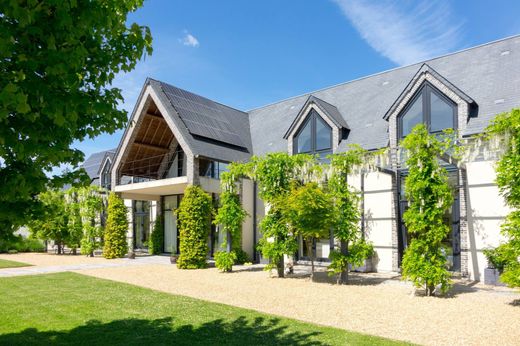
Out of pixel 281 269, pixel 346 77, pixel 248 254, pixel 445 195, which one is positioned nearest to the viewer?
pixel 445 195

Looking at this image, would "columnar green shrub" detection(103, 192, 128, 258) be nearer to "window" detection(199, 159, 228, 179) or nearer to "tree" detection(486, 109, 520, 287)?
"window" detection(199, 159, 228, 179)

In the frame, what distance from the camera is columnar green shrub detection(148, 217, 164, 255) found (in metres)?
23.6

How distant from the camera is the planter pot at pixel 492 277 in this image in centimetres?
1209

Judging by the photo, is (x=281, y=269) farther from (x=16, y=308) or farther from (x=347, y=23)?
(x=347, y=23)

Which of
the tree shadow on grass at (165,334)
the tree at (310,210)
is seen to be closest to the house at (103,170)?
the tree at (310,210)

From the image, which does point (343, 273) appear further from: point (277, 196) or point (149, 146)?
point (149, 146)

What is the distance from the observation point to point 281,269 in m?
14.2

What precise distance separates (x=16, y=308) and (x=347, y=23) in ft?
49.6

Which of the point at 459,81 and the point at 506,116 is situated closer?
the point at 506,116

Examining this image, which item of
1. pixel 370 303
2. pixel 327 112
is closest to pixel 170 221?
pixel 327 112

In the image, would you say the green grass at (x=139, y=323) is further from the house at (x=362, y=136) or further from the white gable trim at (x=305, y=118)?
the white gable trim at (x=305, y=118)

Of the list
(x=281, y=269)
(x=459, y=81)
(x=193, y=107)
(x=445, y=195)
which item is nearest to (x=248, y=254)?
(x=281, y=269)

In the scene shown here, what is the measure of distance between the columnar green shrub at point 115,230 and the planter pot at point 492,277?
683 inches

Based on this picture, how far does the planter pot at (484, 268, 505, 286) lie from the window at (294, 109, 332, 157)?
25.7 ft
